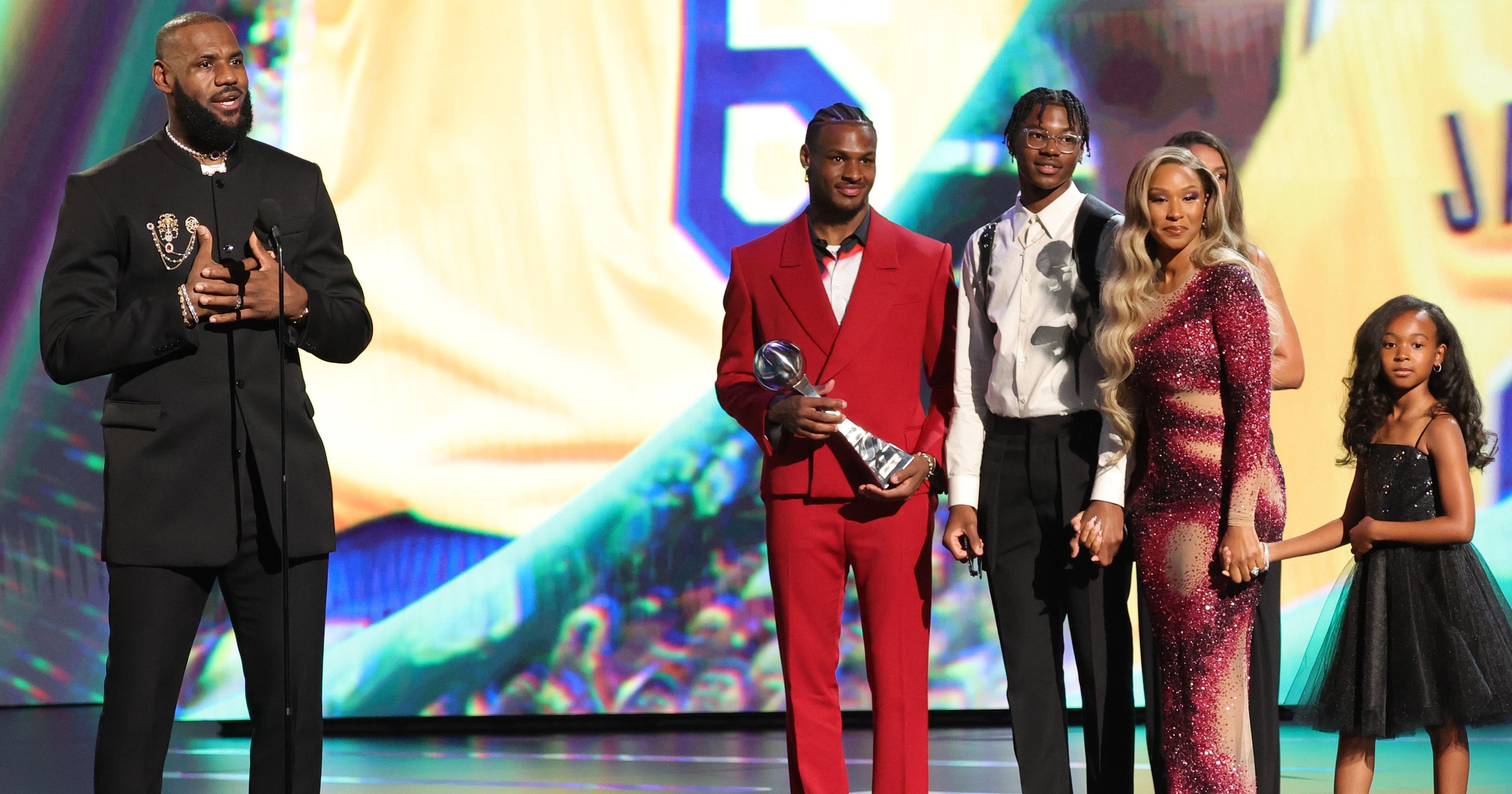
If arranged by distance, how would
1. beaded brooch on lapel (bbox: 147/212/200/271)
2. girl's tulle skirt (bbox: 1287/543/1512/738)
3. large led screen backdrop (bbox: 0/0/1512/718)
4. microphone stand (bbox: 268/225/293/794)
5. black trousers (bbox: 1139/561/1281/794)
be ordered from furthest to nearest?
1. large led screen backdrop (bbox: 0/0/1512/718)
2. girl's tulle skirt (bbox: 1287/543/1512/738)
3. black trousers (bbox: 1139/561/1281/794)
4. beaded brooch on lapel (bbox: 147/212/200/271)
5. microphone stand (bbox: 268/225/293/794)

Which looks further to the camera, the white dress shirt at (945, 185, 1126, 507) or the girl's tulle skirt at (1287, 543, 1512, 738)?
the girl's tulle skirt at (1287, 543, 1512, 738)

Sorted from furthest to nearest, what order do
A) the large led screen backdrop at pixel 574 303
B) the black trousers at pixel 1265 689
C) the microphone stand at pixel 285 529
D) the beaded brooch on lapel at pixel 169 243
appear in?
1. the large led screen backdrop at pixel 574 303
2. the black trousers at pixel 1265 689
3. the beaded brooch on lapel at pixel 169 243
4. the microphone stand at pixel 285 529

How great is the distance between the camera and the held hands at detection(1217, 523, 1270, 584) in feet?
7.38

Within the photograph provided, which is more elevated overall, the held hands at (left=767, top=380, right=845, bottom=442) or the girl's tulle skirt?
the held hands at (left=767, top=380, right=845, bottom=442)

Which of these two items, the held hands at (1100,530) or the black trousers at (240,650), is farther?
the held hands at (1100,530)

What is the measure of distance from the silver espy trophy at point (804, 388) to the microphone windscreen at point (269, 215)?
87cm

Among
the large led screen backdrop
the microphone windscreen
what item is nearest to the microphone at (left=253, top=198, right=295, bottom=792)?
the microphone windscreen

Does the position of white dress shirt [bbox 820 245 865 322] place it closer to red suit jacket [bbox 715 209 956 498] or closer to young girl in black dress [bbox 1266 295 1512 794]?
red suit jacket [bbox 715 209 956 498]

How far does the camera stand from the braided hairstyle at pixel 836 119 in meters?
2.56

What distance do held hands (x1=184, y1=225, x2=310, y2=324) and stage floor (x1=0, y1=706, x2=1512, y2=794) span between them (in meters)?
1.90

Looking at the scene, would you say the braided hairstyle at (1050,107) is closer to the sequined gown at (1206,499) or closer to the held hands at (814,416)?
the sequined gown at (1206,499)

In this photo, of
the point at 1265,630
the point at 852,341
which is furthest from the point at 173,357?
the point at 1265,630

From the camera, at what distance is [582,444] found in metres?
4.54

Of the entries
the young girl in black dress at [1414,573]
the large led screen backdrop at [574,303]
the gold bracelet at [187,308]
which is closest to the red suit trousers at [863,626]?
the young girl in black dress at [1414,573]
